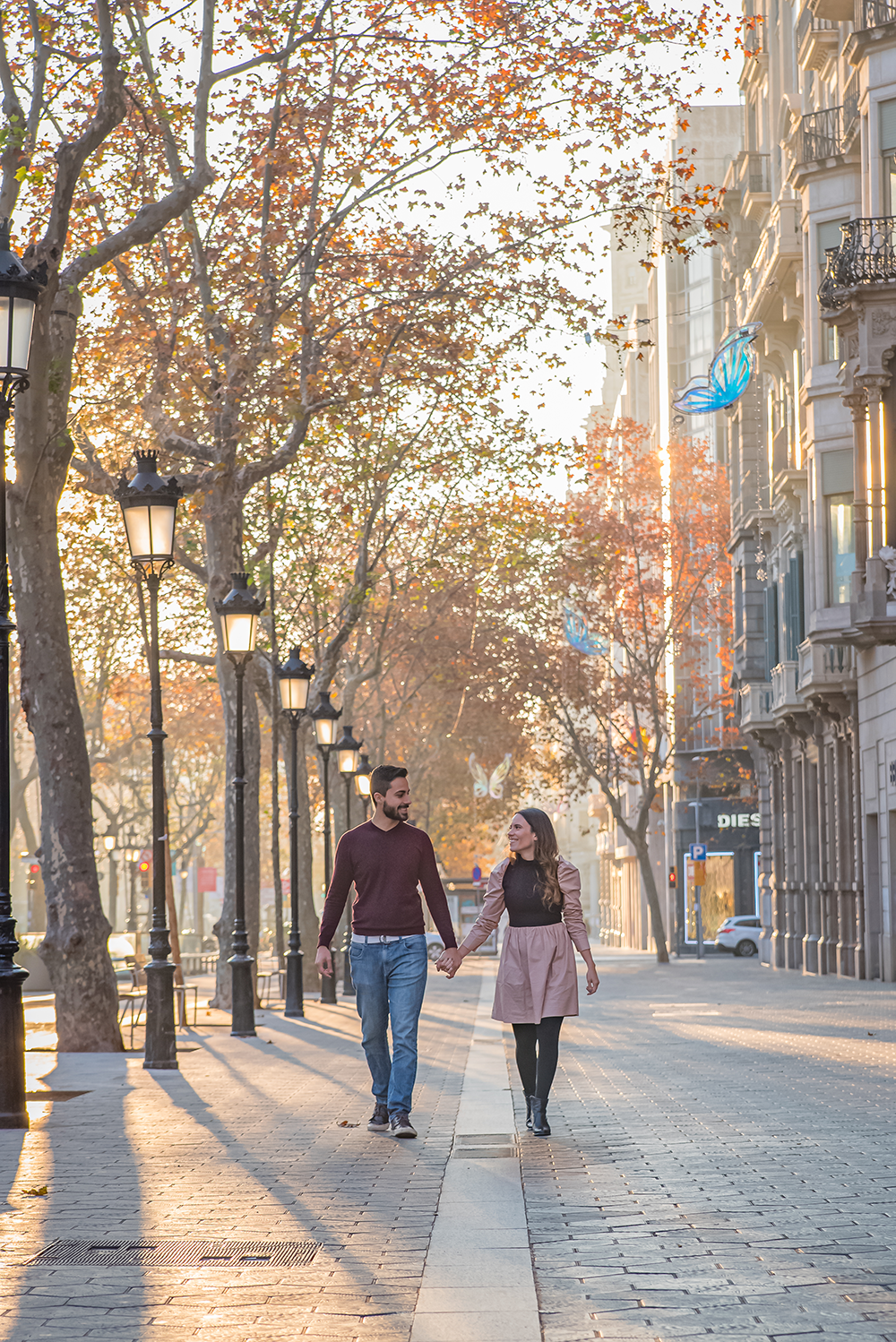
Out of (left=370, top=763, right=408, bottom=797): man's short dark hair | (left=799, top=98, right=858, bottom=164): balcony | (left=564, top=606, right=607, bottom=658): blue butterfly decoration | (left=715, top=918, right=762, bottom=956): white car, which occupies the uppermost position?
(left=799, top=98, right=858, bottom=164): balcony

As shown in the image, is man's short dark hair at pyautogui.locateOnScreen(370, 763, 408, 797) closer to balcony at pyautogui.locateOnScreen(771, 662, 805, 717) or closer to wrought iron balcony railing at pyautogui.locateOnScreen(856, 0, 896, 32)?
wrought iron balcony railing at pyautogui.locateOnScreen(856, 0, 896, 32)

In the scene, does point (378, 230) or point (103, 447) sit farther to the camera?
point (103, 447)

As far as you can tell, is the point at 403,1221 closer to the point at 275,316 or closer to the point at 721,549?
the point at 275,316

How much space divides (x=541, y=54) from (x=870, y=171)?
1063 centimetres

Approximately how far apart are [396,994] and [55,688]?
23.0 ft

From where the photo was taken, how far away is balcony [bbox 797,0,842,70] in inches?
1276

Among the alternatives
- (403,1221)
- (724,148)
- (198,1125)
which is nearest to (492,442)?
(198,1125)

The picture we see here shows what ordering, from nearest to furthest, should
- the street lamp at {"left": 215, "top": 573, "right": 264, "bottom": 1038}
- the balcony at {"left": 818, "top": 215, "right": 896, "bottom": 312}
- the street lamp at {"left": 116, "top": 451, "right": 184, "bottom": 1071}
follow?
the street lamp at {"left": 116, "top": 451, "right": 184, "bottom": 1071} < the street lamp at {"left": 215, "top": 573, "right": 264, "bottom": 1038} < the balcony at {"left": 818, "top": 215, "right": 896, "bottom": 312}

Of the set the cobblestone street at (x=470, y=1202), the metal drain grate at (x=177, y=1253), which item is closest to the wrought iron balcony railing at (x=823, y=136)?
the cobblestone street at (x=470, y=1202)

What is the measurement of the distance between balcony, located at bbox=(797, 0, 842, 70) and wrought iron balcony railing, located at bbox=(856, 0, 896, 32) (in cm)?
256

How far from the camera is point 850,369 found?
1120 inches

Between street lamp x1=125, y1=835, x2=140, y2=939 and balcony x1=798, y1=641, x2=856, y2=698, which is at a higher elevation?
balcony x1=798, y1=641, x2=856, y2=698

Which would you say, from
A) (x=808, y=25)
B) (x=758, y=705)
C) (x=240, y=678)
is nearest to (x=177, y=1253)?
(x=240, y=678)

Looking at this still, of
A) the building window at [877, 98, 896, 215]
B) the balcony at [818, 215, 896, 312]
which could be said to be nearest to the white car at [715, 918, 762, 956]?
the balcony at [818, 215, 896, 312]
